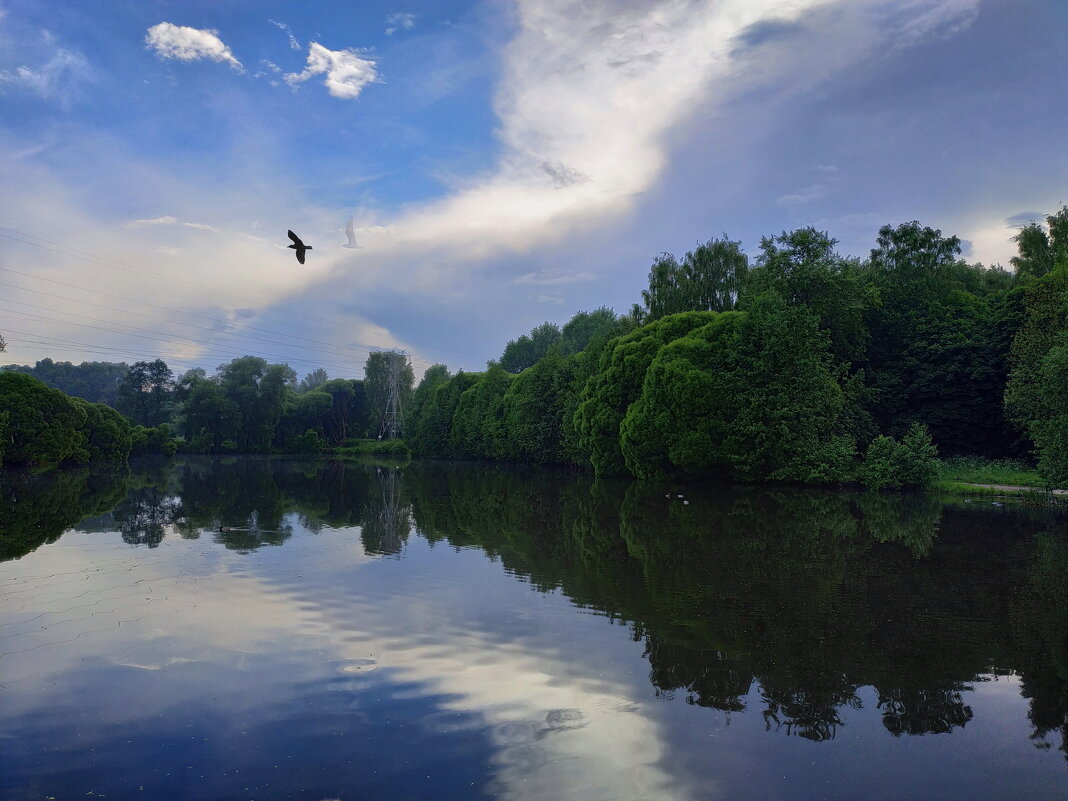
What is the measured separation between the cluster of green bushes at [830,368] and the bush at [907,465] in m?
0.07

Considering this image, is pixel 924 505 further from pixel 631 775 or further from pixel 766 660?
pixel 631 775

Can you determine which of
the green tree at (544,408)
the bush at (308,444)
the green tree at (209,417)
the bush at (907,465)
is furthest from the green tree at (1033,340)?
the green tree at (209,417)

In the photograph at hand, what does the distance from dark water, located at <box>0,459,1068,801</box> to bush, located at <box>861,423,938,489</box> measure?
1714 cm

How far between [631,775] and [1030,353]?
1719 inches

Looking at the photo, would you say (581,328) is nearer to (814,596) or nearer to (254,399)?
(254,399)

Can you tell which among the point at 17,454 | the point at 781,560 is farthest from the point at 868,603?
the point at 17,454

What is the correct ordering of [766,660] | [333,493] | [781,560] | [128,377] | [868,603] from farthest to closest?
[128,377]
[333,493]
[781,560]
[868,603]
[766,660]

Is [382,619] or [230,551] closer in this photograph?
[382,619]

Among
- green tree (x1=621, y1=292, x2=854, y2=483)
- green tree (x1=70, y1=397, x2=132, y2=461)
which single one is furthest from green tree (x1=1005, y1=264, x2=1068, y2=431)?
green tree (x1=70, y1=397, x2=132, y2=461)

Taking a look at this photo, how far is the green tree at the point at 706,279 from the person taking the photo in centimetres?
5856

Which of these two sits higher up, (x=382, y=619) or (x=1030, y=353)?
(x=1030, y=353)

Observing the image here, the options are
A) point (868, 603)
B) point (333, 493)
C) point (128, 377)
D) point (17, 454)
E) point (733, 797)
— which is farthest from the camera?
point (128, 377)

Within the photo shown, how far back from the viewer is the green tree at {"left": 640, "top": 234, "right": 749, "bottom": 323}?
5856 centimetres

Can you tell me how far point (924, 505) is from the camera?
30562 millimetres
